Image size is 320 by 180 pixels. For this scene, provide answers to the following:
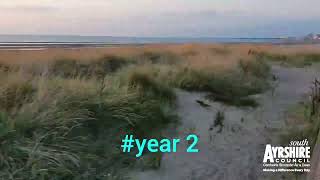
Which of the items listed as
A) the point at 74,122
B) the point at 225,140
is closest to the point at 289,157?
the point at 225,140

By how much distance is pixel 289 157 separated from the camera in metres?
5.59

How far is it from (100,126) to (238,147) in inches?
82.0

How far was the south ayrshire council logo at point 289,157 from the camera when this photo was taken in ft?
17.3

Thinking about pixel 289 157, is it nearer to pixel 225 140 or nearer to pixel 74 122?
pixel 225 140

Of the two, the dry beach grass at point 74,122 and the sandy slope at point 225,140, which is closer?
the dry beach grass at point 74,122

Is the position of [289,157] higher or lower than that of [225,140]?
lower

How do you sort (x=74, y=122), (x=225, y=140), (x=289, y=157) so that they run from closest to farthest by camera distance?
(x=74, y=122), (x=289, y=157), (x=225, y=140)

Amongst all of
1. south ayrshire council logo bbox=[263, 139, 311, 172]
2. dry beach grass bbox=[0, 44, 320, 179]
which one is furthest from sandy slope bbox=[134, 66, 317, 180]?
dry beach grass bbox=[0, 44, 320, 179]

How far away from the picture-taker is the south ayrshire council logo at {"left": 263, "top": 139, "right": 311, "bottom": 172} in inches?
208

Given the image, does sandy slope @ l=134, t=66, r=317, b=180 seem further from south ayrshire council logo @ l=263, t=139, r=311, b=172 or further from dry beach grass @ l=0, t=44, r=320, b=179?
dry beach grass @ l=0, t=44, r=320, b=179

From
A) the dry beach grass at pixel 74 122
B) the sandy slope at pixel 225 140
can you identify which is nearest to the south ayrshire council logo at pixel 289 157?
the sandy slope at pixel 225 140

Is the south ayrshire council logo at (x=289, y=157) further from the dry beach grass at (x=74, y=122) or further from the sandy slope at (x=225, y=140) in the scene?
the dry beach grass at (x=74, y=122)

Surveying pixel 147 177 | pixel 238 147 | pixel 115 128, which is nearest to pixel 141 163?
pixel 147 177

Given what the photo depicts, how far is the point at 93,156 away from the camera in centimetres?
492
